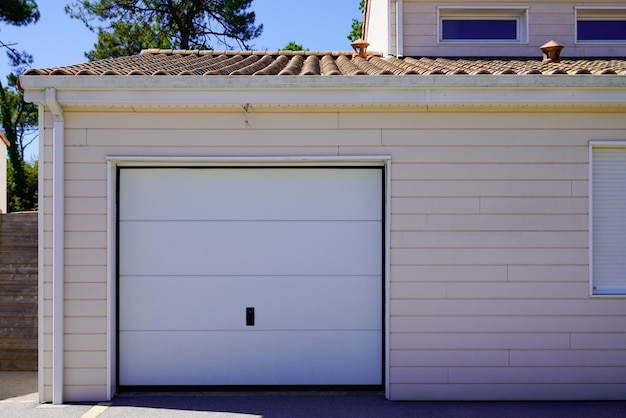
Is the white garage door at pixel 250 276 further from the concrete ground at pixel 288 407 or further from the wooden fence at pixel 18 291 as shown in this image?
the wooden fence at pixel 18 291

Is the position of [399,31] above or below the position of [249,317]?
above

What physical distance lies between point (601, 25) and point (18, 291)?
853 cm

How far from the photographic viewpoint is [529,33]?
29.5ft

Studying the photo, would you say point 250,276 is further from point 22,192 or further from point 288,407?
point 22,192

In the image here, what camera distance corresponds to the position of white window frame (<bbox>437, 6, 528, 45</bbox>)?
9.06m

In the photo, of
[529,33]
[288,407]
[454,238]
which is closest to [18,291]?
[288,407]

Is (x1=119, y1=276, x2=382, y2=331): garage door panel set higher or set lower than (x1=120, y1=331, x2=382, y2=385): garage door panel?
higher

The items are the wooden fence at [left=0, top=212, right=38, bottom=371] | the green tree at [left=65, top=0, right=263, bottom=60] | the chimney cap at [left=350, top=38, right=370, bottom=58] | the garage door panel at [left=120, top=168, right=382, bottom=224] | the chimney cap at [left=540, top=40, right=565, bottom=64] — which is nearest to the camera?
the garage door panel at [left=120, top=168, right=382, bottom=224]

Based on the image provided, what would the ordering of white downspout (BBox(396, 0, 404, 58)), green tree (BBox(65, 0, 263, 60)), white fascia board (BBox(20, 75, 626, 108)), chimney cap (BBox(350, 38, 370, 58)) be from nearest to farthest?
white fascia board (BBox(20, 75, 626, 108))
white downspout (BBox(396, 0, 404, 58))
chimney cap (BBox(350, 38, 370, 58))
green tree (BBox(65, 0, 263, 60))

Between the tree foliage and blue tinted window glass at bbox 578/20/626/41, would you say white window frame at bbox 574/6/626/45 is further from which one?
the tree foliage

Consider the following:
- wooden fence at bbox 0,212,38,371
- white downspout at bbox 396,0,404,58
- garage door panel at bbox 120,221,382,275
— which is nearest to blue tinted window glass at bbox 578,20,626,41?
white downspout at bbox 396,0,404,58

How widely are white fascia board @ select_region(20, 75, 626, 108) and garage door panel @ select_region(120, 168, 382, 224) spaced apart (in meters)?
0.76

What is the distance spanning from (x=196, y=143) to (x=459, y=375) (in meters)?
3.55

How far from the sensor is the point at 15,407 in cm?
641
